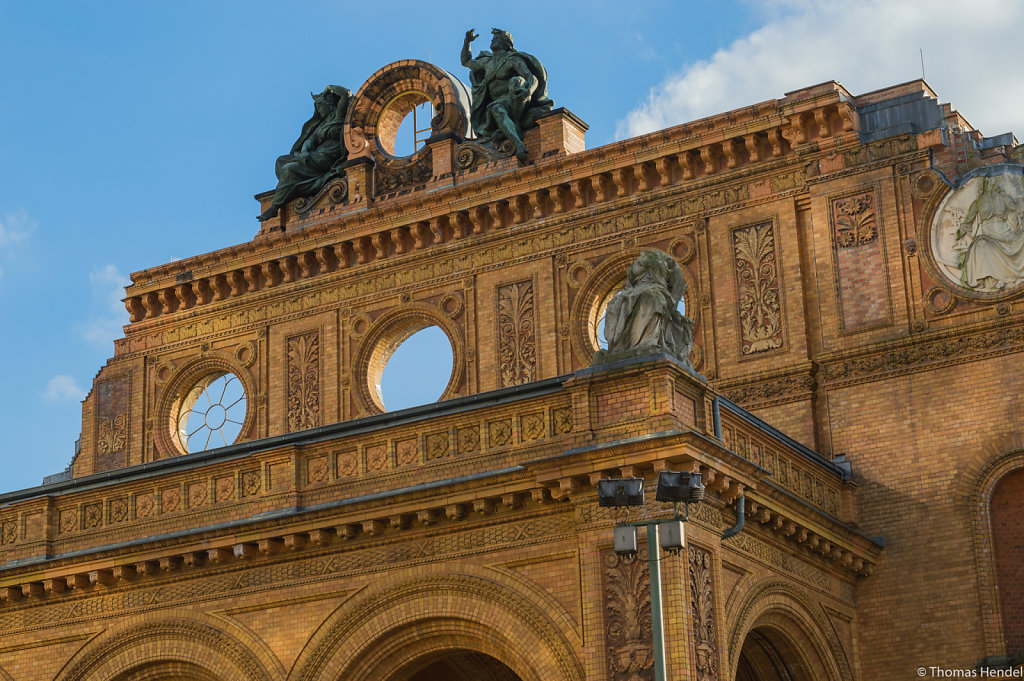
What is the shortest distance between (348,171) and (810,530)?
14.8m

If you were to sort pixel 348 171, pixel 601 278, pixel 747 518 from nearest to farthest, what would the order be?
pixel 747 518, pixel 601 278, pixel 348 171

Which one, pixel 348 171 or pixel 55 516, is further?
pixel 348 171

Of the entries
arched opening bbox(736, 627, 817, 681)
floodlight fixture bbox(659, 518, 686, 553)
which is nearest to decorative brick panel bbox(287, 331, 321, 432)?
arched opening bbox(736, 627, 817, 681)

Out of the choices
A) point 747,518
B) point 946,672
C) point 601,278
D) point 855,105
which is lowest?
point 946,672

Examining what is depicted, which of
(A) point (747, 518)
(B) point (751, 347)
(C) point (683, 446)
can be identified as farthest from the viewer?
(B) point (751, 347)

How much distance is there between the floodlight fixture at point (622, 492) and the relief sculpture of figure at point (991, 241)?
1218 centimetres

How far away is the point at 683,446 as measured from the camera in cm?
2303

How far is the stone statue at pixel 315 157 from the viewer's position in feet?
124

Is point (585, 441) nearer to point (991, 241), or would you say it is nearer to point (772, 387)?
point (772, 387)

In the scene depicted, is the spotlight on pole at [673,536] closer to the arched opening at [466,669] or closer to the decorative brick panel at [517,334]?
the arched opening at [466,669]

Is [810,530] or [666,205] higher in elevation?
[666,205]

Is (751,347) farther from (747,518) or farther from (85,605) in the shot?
(85,605)

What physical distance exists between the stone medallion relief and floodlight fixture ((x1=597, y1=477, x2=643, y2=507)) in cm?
1217

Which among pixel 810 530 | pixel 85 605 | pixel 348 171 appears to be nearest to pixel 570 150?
pixel 348 171
